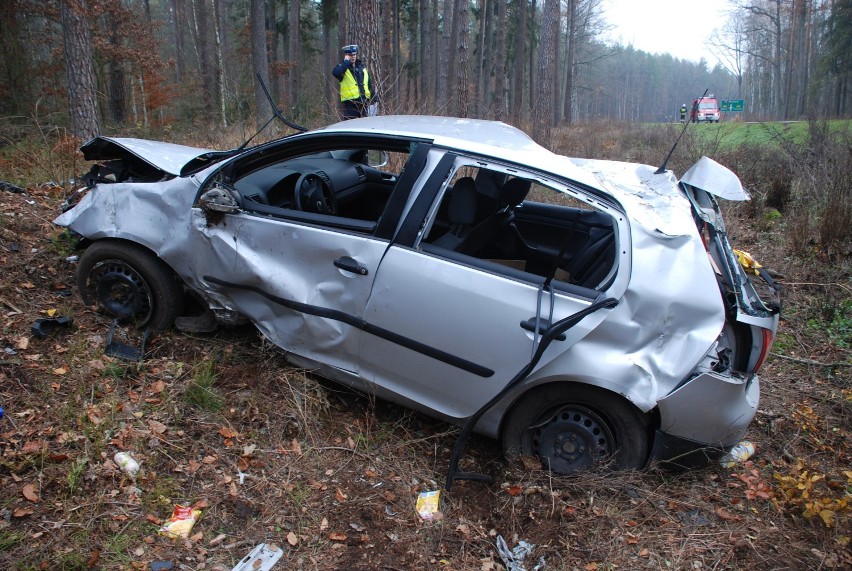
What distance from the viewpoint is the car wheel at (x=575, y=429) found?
298cm

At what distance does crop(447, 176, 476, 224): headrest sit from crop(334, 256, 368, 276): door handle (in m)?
0.67

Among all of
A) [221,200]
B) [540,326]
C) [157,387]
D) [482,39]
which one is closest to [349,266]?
[221,200]

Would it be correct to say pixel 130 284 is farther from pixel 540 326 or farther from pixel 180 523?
pixel 540 326

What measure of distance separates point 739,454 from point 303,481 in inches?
99.9

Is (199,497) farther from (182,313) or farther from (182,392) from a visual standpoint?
(182,313)

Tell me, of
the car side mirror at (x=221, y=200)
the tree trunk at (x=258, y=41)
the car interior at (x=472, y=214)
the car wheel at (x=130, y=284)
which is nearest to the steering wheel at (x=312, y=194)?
the car interior at (x=472, y=214)

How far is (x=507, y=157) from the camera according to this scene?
320 centimetres

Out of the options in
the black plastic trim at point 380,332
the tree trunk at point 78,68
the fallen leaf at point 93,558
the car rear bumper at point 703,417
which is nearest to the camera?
the fallen leaf at point 93,558

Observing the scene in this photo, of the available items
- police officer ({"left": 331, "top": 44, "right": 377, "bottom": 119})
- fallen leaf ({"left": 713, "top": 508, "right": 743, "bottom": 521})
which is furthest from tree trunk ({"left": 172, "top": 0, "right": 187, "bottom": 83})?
fallen leaf ({"left": 713, "top": 508, "right": 743, "bottom": 521})

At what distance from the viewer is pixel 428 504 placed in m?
3.09

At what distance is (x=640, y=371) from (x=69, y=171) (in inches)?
285

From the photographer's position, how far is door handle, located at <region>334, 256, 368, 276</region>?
10.6ft

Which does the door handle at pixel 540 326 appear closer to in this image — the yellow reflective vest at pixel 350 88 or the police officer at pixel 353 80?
the police officer at pixel 353 80

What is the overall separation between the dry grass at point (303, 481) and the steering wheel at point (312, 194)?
961mm
